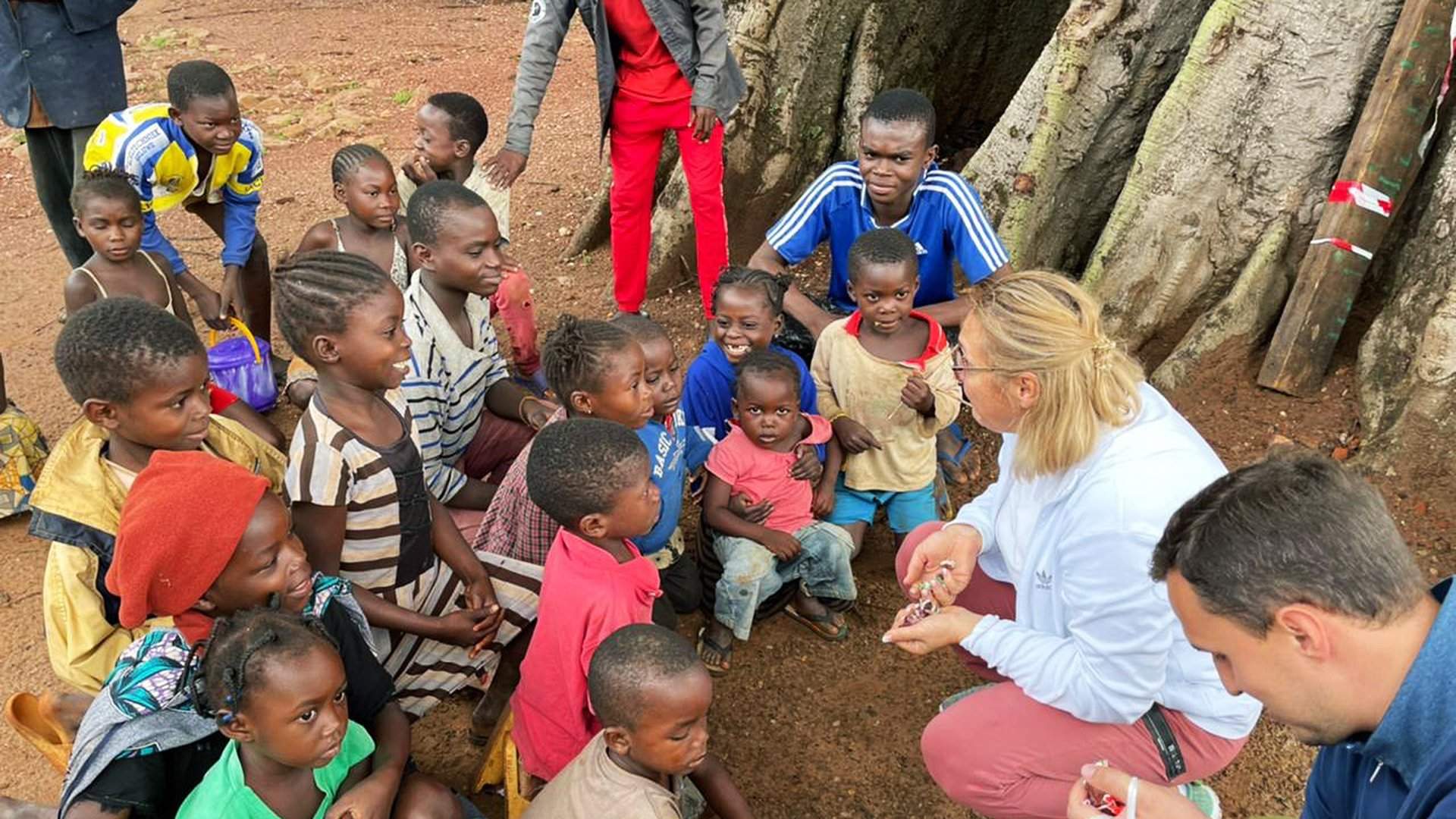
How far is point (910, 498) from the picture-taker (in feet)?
11.8

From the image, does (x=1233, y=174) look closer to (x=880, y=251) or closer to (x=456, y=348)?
(x=880, y=251)

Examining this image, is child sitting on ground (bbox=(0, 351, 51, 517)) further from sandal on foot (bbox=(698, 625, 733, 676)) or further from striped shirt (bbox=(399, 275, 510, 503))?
sandal on foot (bbox=(698, 625, 733, 676))

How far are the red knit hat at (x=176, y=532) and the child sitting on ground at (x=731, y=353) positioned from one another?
5.08ft

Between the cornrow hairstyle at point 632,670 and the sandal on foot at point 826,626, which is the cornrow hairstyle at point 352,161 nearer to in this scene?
the sandal on foot at point 826,626

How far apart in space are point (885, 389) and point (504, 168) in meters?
2.02

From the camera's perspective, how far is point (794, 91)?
5.08 metres

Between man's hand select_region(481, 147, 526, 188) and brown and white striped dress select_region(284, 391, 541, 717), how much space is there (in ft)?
5.75

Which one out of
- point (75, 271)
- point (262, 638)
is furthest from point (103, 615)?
point (75, 271)

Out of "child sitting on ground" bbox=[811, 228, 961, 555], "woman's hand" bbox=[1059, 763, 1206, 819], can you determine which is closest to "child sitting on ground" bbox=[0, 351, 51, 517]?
"child sitting on ground" bbox=[811, 228, 961, 555]

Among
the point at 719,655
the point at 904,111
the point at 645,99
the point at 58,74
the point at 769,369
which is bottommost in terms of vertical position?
the point at 719,655

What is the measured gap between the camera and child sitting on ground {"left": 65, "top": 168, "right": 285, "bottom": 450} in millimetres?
3770

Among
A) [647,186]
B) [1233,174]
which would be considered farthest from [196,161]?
[1233,174]

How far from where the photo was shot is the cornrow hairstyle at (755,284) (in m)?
3.46

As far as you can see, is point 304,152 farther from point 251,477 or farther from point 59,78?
point 251,477
